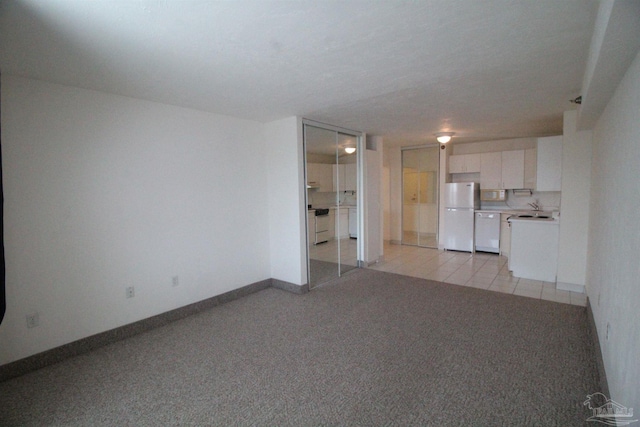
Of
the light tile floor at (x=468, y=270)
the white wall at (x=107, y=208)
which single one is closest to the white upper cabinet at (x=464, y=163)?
the light tile floor at (x=468, y=270)

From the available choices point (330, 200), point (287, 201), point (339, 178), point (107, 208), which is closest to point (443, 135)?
point (339, 178)

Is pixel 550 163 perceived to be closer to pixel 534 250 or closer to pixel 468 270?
pixel 534 250

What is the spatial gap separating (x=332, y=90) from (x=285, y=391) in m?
2.68

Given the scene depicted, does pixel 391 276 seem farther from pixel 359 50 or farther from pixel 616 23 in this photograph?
pixel 616 23

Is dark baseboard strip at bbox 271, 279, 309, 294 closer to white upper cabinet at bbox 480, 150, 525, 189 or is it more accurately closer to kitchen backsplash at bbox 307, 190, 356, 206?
kitchen backsplash at bbox 307, 190, 356, 206

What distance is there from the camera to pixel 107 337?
288cm

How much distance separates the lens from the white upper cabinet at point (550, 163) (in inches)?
182

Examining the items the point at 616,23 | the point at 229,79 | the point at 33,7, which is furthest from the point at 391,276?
the point at 33,7

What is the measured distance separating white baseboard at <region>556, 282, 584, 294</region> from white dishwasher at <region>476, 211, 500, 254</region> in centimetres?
213

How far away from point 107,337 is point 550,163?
638 cm

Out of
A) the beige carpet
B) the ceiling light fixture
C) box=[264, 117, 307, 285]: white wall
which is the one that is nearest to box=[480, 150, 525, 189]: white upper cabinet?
the ceiling light fixture

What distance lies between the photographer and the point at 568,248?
13.0 feet

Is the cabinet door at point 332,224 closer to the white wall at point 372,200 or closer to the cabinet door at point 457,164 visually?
the white wall at point 372,200

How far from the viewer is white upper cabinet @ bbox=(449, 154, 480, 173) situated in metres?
6.48
